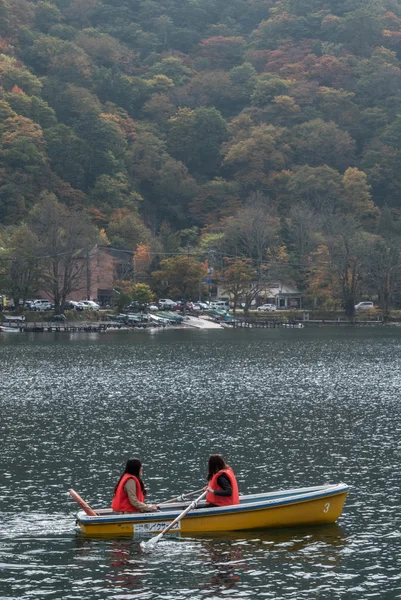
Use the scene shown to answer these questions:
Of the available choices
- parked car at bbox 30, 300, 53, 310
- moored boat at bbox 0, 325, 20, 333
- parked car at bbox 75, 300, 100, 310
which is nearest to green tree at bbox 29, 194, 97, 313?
parked car at bbox 30, 300, 53, 310

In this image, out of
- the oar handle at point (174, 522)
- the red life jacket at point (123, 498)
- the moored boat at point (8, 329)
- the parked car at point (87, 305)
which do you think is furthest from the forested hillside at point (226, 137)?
the oar handle at point (174, 522)

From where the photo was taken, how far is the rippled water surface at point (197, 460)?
1870 centimetres

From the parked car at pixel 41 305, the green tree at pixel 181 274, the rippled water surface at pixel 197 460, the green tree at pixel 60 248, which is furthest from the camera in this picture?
the green tree at pixel 181 274

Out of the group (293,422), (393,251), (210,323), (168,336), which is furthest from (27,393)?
(393,251)

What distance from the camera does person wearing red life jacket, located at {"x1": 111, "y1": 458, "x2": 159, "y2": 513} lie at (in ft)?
68.3

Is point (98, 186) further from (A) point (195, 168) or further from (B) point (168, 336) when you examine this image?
(B) point (168, 336)

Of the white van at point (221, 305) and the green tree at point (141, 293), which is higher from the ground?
the green tree at point (141, 293)

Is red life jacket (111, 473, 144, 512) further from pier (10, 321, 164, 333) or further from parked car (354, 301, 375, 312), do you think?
parked car (354, 301, 375, 312)

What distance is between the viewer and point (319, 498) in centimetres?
2112

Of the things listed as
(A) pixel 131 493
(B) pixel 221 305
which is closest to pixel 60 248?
(B) pixel 221 305

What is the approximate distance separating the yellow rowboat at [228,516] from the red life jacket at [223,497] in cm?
26

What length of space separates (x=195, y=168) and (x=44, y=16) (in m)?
50.2

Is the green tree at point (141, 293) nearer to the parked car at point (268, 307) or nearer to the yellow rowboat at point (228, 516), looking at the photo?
the parked car at point (268, 307)

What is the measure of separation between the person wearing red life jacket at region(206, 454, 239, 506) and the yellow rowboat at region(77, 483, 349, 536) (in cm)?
→ 28
